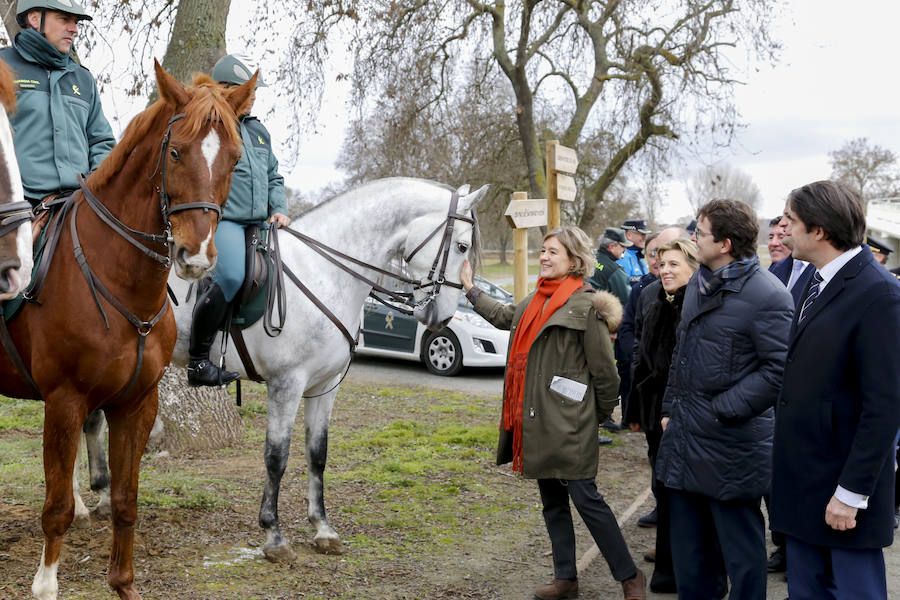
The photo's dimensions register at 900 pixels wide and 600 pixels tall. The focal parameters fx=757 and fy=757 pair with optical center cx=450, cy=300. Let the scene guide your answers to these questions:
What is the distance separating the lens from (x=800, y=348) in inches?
115

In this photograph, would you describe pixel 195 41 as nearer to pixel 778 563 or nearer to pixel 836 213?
pixel 836 213

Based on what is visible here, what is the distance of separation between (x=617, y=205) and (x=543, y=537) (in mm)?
28845

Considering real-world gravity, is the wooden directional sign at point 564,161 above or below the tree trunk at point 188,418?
above

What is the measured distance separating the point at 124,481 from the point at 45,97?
2008mm

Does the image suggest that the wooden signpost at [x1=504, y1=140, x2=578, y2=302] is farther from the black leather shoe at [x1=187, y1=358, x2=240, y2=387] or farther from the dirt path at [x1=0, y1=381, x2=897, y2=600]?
the black leather shoe at [x1=187, y1=358, x2=240, y2=387]

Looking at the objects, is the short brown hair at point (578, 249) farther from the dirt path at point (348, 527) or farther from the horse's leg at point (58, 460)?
the horse's leg at point (58, 460)

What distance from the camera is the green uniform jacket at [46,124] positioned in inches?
152

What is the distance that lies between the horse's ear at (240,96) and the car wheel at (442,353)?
30.7 feet

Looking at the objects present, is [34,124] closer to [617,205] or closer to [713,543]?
[713,543]

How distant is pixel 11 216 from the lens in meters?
2.78

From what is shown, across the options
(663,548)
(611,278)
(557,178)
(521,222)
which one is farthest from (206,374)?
(611,278)

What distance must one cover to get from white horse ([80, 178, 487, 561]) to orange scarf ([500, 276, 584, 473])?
2.24 ft

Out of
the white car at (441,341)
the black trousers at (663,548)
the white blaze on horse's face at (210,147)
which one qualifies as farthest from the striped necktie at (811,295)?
the white car at (441,341)

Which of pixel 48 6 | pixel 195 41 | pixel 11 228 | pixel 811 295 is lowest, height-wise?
pixel 811 295
